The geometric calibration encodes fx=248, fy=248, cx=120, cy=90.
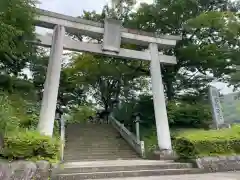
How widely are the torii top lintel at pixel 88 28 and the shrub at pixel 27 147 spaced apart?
500 cm

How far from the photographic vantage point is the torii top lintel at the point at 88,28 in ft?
31.4

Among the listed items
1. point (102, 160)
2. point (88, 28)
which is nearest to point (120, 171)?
point (102, 160)

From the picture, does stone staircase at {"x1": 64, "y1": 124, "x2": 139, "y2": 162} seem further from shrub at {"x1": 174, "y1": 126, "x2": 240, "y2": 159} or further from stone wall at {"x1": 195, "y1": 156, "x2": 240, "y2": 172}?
stone wall at {"x1": 195, "y1": 156, "x2": 240, "y2": 172}

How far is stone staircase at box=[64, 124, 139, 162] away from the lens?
33.6ft

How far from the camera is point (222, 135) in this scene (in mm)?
7391

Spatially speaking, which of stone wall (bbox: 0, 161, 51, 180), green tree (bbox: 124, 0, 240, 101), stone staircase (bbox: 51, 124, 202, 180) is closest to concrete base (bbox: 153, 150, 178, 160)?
stone staircase (bbox: 51, 124, 202, 180)

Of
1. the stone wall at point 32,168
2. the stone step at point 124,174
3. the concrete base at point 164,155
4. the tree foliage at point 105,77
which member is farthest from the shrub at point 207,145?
the tree foliage at point 105,77

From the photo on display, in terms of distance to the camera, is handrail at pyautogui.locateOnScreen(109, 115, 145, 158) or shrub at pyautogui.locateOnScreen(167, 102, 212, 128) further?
shrub at pyautogui.locateOnScreen(167, 102, 212, 128)

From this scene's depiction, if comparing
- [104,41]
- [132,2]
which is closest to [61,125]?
[104,41]

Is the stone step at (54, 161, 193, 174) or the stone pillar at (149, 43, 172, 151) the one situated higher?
the stone pillar at (149, 43, 172, 151)

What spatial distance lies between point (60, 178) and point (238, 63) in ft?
35.8

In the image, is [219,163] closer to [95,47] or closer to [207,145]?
[207,145]

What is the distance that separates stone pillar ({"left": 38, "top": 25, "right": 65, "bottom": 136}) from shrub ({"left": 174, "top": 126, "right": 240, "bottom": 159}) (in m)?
4.42

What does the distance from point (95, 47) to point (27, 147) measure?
577 centimetres
